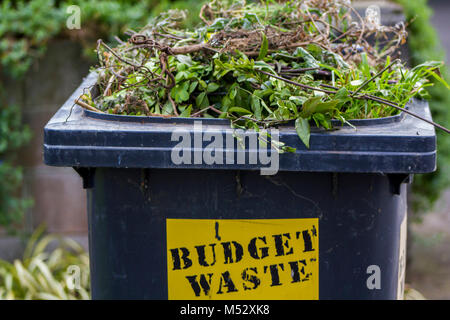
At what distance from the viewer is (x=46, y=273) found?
366cm

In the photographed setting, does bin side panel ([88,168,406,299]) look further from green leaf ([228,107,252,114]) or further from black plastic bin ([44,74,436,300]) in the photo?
green leaf ([228,107,252,114])

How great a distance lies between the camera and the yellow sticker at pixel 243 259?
205cm

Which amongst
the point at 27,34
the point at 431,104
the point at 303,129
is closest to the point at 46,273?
the point at 27,34

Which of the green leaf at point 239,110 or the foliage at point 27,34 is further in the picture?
the foliage at point 27,34

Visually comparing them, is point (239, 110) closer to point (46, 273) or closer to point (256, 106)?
point (256, 106)

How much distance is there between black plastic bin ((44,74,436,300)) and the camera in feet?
6.40

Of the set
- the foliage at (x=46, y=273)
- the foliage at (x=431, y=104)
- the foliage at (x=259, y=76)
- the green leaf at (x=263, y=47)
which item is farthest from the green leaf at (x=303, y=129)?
the foliage at (x=431, y=104)

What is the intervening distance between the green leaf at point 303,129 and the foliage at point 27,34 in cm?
223

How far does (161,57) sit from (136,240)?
65 centimetres

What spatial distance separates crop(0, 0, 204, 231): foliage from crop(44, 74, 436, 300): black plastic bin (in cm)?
200

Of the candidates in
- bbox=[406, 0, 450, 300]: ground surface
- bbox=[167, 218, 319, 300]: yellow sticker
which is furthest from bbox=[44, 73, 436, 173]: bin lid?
bbox=[406, 0, 450, 300]: ground surface

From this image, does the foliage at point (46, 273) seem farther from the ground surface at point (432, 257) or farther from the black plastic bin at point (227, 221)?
the ground surface at point (432, 257)

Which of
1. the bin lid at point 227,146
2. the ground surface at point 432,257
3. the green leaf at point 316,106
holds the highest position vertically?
the green leaf at point 316,106

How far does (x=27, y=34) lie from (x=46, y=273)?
1.58 m
